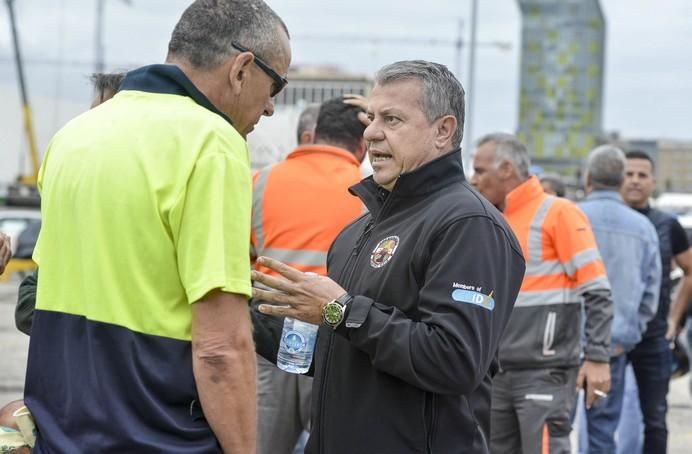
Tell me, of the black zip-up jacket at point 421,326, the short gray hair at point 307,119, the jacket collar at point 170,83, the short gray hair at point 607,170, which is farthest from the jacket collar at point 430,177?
the short gray hair at point 607,170

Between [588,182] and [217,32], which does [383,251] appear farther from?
[588,182]

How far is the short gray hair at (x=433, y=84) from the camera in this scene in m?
3.38

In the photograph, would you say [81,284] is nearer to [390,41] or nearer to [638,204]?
[638,204]

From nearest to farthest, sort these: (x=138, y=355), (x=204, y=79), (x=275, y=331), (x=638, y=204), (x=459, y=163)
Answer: (x=138, y=355) < (x=204, y=79) < (x=459, y=163) < (x=275, y=331) < (x=638, y=204)

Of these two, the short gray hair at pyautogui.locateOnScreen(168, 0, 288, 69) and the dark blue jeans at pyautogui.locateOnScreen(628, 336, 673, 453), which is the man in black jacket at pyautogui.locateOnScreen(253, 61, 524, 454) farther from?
the dark blue jeans at pyautogui.locateOnScreen(628, 336, 673, 453)

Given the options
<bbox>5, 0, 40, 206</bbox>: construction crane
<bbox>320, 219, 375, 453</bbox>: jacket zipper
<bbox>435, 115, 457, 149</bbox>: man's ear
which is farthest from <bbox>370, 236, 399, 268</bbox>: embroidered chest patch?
<bbox>5, 0, 40, 206</bbox>: construction crane

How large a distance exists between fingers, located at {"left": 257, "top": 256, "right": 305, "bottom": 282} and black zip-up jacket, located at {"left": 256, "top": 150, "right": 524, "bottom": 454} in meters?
0.18

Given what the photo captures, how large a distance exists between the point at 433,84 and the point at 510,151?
2.72 m

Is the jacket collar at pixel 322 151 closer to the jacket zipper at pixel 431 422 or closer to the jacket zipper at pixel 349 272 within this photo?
the jacket zipper at pixel 349 272

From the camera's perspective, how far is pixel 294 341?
352 centimetres

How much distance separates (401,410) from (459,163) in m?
0.79

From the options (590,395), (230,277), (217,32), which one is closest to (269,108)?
(217,32)

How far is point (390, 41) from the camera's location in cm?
10431

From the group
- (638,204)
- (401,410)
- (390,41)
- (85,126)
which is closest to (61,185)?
(85,126)
